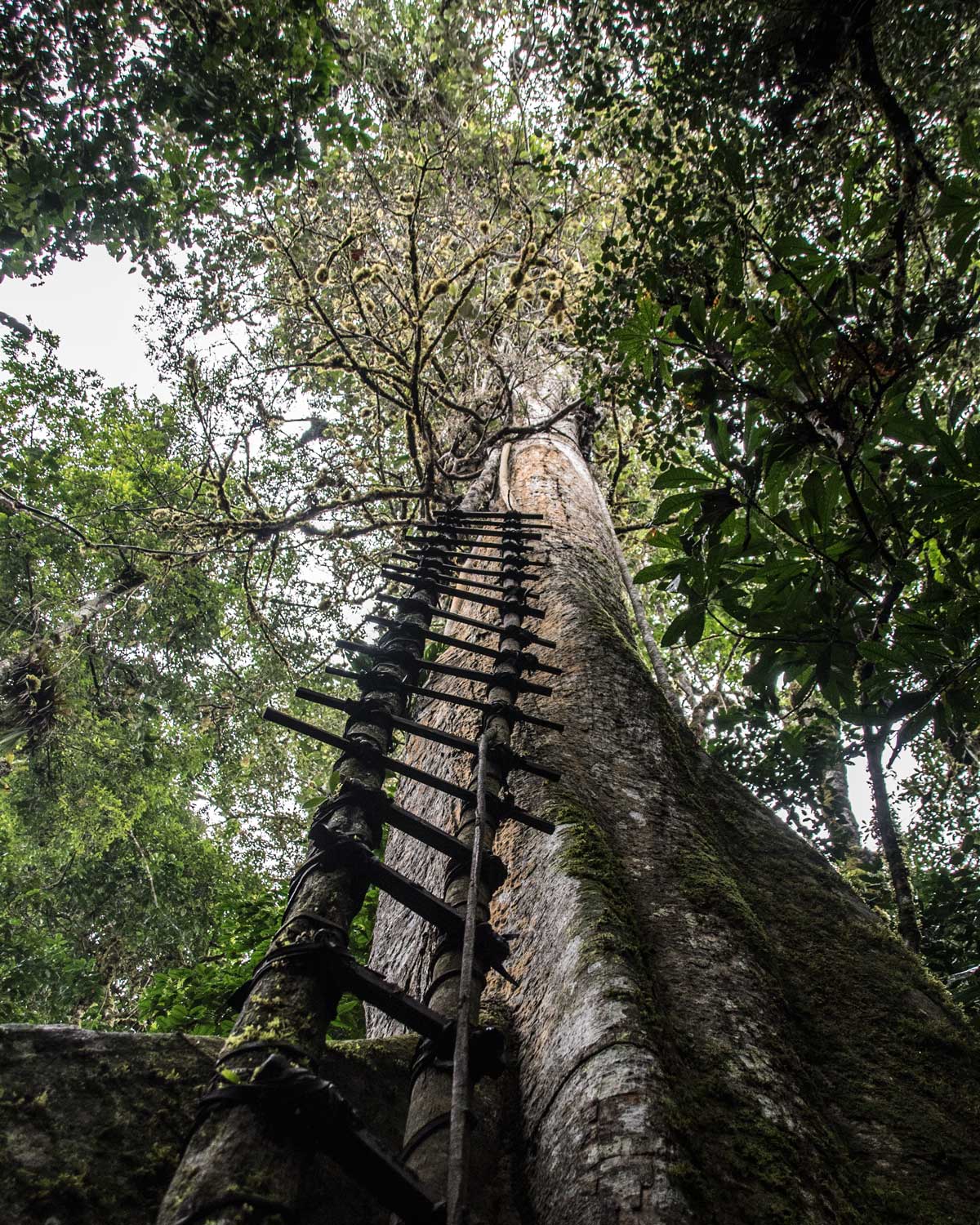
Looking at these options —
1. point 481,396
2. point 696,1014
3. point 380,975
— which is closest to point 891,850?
point 696,1014

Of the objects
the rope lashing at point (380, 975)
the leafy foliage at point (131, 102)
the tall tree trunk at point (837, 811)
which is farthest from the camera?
the tall tree trunk at point (837, 811)

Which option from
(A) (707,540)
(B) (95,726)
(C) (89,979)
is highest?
(B) (95,726)

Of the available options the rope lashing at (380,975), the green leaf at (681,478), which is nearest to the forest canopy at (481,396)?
the green leaf at (681,478)

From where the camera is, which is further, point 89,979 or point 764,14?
point 89,979

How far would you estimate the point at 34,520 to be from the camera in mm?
9891

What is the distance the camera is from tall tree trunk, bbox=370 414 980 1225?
4.05 feet

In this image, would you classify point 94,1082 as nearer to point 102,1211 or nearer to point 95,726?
point 102,1211

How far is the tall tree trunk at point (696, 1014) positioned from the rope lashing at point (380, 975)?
17 centimetres

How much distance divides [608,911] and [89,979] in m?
9.89

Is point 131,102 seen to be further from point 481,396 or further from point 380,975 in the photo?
point 380,975

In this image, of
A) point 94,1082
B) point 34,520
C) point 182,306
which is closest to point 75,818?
point 34,520

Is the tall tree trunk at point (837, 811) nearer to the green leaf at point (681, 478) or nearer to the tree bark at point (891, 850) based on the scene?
the tree bark at point (891, 850)

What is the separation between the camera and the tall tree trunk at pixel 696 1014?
123 centimetres

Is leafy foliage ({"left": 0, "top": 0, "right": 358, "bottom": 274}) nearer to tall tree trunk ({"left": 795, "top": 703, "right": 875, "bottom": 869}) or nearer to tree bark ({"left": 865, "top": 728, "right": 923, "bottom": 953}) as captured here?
tree bark ({"left": 865, "top": 728, "right": 923, "bottom": 953})
